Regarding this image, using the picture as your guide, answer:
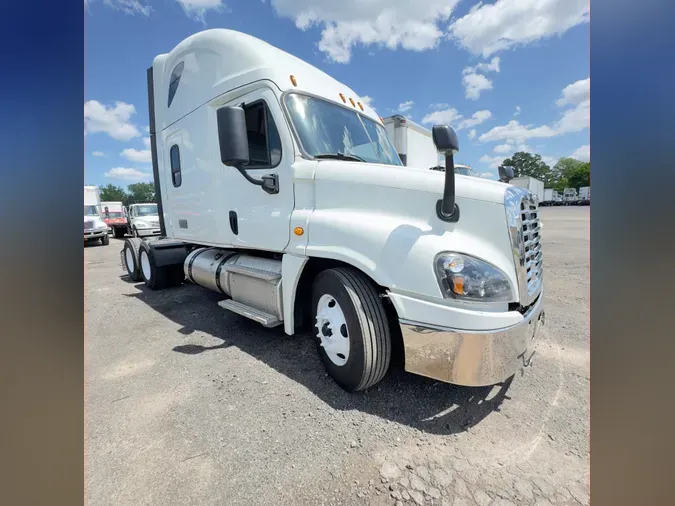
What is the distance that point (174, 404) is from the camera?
2.54 m

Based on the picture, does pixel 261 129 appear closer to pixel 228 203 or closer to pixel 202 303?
pixel 228 203

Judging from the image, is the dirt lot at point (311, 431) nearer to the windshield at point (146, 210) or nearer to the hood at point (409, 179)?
the hood at point (409, 179)

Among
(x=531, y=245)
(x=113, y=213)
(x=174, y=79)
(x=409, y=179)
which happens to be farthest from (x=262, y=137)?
(x=113, y=213)

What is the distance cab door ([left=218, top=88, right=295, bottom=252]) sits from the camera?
3098 mm

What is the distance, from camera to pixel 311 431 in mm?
2201

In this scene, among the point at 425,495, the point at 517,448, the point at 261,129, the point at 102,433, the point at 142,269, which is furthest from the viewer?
the point at 142,269

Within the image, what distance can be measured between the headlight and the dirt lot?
61 cm

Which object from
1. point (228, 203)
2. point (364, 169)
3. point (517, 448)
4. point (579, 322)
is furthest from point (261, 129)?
point (579, 322)

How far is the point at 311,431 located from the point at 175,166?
176 inches

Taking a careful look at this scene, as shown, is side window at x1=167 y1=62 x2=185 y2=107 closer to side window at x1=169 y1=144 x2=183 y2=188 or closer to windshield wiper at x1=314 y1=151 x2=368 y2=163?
side window at x1=169 y1=144 x2=183 y2=188

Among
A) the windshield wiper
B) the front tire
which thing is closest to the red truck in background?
the windshield wiper
